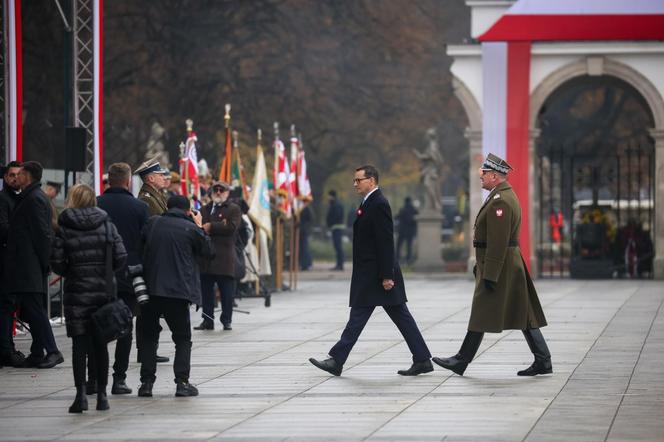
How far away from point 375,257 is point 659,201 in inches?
761

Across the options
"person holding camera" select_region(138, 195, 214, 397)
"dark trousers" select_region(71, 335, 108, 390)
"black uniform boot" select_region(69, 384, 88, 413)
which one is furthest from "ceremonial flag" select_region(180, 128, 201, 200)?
"black uniform boot" select_region(69, 384, 88, 413)

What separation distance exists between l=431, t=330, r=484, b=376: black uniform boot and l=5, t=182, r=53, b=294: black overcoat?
148 inches

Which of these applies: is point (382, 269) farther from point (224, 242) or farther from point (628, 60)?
point (628, 60)

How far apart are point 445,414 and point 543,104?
72.3 ft

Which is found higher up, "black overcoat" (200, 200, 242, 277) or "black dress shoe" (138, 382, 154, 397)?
"black overcoat" (200, 200, 242, 277)

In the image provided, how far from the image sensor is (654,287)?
93.8 ft

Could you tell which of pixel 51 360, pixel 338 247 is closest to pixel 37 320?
pixel 51 360

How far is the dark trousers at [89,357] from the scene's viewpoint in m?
11.7

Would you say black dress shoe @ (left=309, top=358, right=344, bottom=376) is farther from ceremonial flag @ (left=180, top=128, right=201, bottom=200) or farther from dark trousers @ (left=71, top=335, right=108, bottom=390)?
ceremonial flag @ (left=180, top=128, right=201, bottom=200)

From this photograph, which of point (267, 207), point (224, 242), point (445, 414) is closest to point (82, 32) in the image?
point (224, 242)

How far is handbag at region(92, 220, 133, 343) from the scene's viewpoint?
38.5 ft

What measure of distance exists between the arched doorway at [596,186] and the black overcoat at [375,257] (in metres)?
17.1

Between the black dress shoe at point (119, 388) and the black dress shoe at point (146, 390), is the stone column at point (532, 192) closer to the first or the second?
the black dress shoe at point (119, 388)

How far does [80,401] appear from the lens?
11.7m
